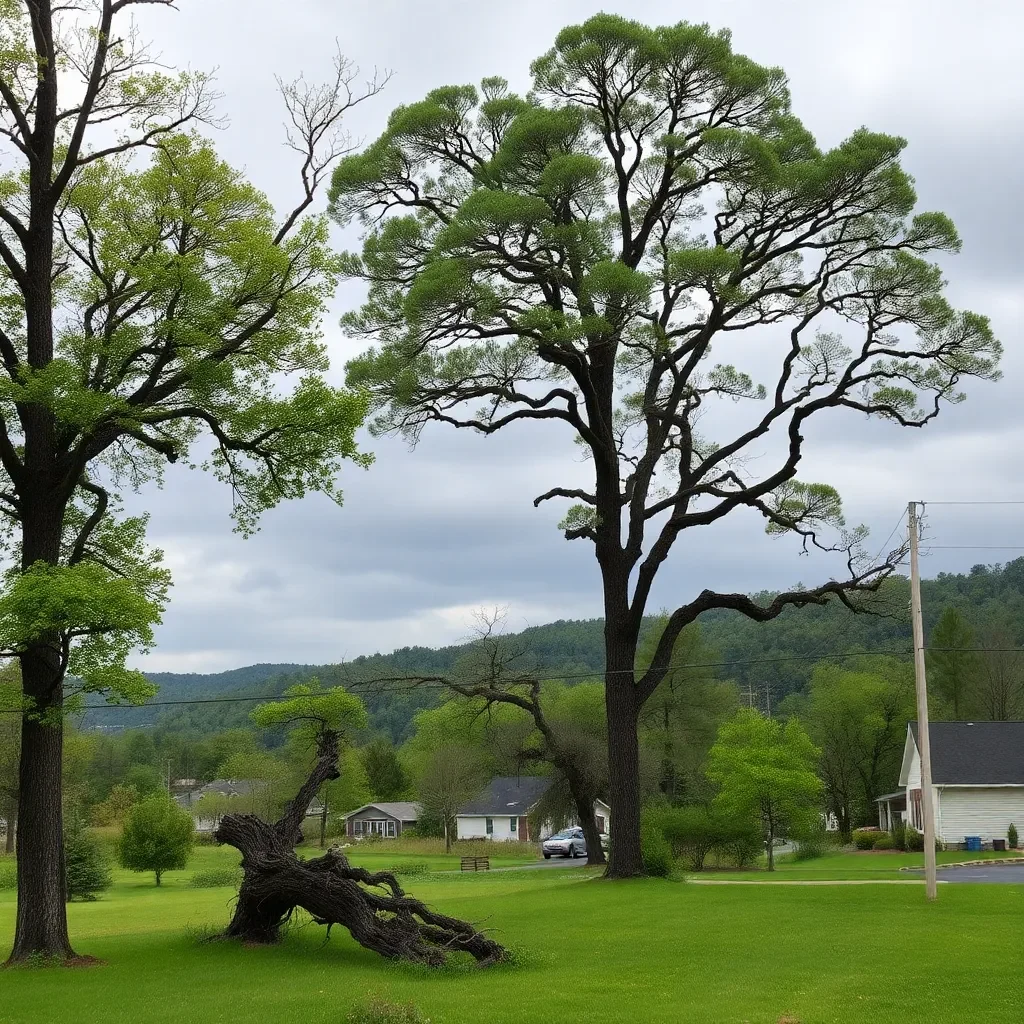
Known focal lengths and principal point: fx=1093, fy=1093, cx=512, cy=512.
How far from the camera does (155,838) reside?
42.9 m

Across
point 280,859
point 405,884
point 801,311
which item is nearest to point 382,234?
point 801,311

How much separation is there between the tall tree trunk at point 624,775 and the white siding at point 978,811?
21.5 metres

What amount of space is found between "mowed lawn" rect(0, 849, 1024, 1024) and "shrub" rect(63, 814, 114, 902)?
19.1 m

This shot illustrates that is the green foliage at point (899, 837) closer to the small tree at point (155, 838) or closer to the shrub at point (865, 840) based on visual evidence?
the shrub at point (865, 840)

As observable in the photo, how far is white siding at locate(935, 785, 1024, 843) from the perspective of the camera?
40.4 metres

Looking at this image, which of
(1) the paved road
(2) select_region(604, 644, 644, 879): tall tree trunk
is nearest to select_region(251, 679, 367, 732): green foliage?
(2) select_region(604, 644, 644, 879): tall tree trunk

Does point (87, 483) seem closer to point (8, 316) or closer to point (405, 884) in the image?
point (8, 316)

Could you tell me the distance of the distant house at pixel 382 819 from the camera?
80.2 metres

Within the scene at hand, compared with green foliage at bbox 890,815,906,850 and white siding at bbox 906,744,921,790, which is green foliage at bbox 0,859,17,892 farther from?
white siding at bbox 906,744,921,790

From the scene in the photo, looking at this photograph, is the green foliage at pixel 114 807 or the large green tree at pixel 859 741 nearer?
the large green tree at pixel 859 741

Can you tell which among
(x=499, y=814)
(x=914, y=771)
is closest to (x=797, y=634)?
(x=914, y=771)

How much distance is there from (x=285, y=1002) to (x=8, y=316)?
12234 mm

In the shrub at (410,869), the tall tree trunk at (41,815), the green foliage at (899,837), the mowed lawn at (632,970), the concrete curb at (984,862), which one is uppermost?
the tall tree trunk at (41,815)

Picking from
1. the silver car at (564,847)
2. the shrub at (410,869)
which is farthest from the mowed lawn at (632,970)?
the silver car at (564,847)
